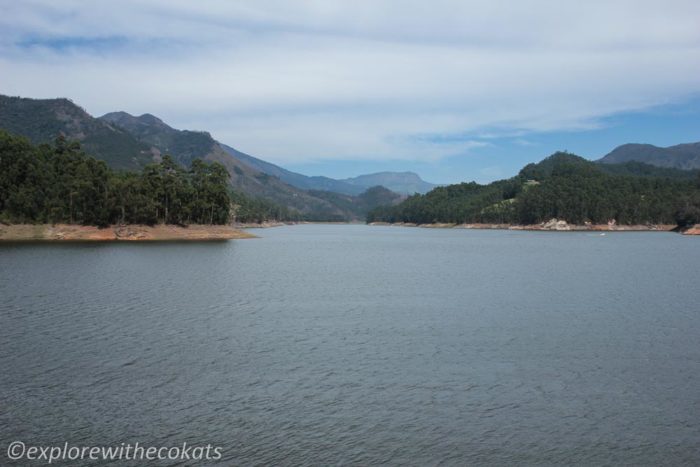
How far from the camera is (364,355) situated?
91.9ft

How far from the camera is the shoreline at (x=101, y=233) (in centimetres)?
11688

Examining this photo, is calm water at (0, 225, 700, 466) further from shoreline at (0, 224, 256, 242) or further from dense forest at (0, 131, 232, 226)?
dense forest at (0, 131, 232, 226)

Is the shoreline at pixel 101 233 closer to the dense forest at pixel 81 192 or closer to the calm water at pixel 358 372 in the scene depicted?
the dense forest at pixel 81 192

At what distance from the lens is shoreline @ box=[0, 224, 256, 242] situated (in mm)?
116875

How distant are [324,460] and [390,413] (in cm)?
435

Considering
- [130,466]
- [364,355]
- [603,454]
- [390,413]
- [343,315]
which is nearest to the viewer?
[130,466]

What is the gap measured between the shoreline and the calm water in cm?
7332

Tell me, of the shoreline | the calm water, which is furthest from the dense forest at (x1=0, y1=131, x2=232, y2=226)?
the calm water

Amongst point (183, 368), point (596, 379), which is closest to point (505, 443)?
point (596, 379)

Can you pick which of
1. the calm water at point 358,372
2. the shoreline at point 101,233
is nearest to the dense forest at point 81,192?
the shoreline at point 101,233

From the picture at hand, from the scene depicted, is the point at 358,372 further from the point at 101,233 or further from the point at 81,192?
the point at 81,192

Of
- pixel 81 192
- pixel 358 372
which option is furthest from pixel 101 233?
pixel 358 372

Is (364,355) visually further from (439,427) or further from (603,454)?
(603,454)

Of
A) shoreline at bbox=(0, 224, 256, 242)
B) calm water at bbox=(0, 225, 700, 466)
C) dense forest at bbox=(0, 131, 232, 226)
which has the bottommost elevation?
calm water at bbox=(0, 225, 700, 466)
